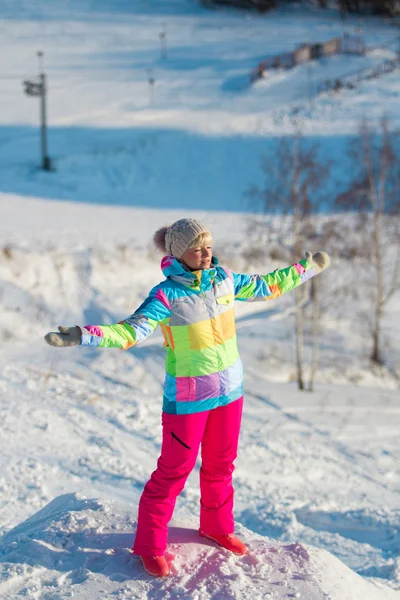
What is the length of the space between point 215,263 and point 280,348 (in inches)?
434

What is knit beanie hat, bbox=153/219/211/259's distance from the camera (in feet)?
12.8

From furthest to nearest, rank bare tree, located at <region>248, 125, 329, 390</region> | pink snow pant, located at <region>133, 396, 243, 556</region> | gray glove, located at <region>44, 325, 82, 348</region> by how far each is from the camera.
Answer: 1. bare tree, located at <region>248, 125, 329, 390</region>
2. pink snow pant, located at <region>133, 396, 243, 556</region>
3. gray glove, located at <region>44, 325, 82, 348</region>

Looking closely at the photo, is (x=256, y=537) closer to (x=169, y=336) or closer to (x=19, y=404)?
(x=169, y=336)

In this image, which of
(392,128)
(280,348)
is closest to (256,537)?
(280,348)

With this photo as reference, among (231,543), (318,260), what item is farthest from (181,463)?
(318,260)

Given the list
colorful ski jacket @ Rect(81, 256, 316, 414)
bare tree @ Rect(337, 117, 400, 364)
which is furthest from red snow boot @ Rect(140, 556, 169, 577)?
bare tree @ Rect(337, 117, 400, 364)

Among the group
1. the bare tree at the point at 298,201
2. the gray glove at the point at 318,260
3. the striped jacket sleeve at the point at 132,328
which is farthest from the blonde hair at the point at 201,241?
the bare tree at the point at 298,201

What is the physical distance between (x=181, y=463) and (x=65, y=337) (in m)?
1.10

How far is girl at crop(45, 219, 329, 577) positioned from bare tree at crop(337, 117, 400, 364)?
40.7 feet

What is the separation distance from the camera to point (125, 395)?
32.3 feet

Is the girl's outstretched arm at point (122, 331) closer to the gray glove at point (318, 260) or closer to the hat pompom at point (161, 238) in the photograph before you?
the hat pompom at point (161, 238)

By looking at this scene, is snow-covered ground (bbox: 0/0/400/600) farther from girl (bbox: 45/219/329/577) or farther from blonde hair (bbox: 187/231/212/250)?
blonde hair (bbox: 187/231/212/250)

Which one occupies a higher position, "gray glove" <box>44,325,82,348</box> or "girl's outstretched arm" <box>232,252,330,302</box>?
→ "girl's outstretched arm" <box>232,252,330,302</box>

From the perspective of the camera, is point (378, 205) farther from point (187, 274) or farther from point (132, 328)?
point (132, 328)
